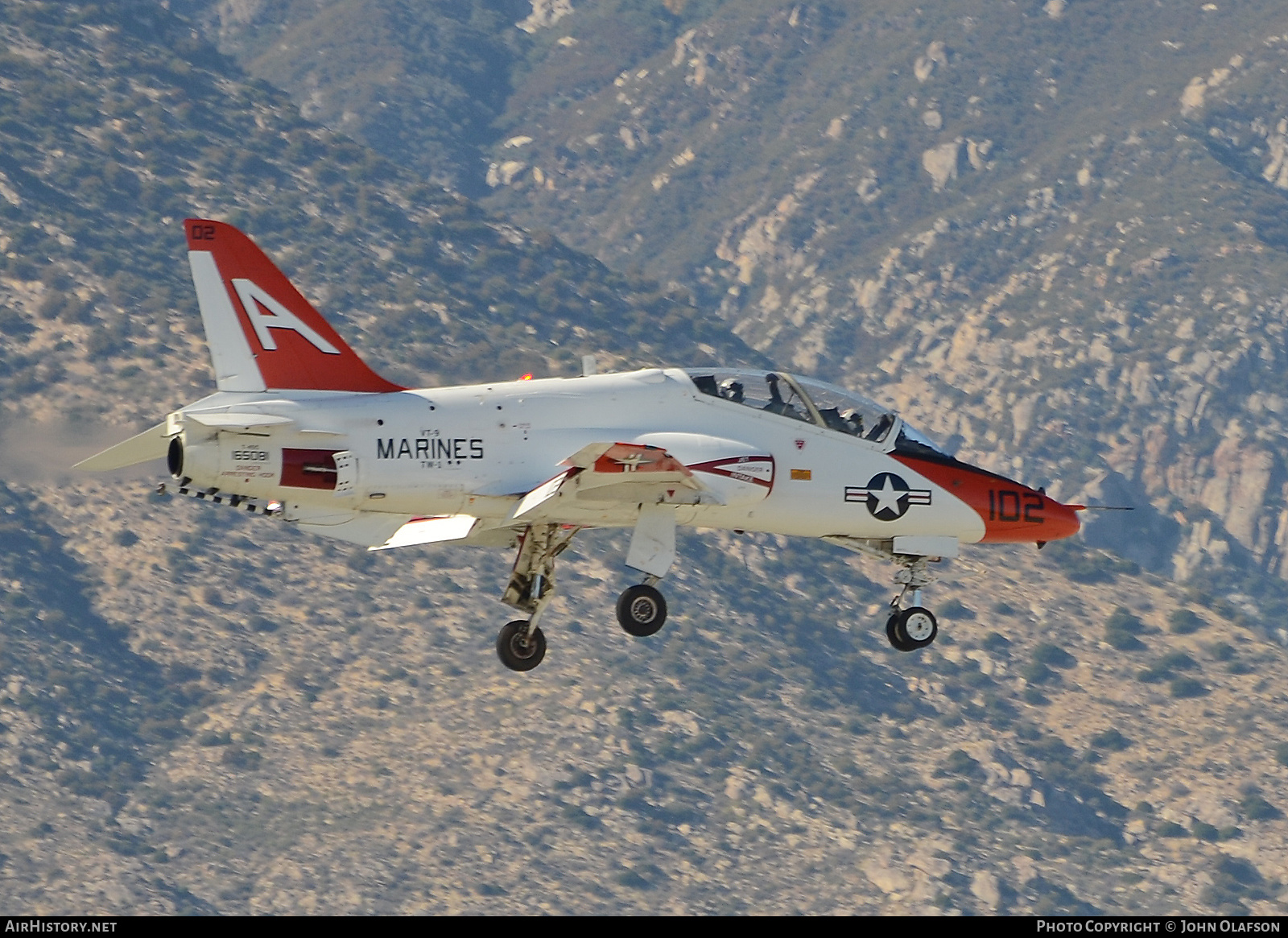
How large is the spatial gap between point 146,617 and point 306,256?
4742 cm

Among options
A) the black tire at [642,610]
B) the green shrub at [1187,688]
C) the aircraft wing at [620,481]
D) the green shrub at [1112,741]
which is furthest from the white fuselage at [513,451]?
the green shrub at [1187,688]

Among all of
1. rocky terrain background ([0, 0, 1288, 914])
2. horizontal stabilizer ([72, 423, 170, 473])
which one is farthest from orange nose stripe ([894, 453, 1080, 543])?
rocky terrain background ([0, 0, 1288, 914])

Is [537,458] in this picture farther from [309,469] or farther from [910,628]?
[910,628]

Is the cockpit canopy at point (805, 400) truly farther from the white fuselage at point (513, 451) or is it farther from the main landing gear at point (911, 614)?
the main landing gear at point (911, 614)

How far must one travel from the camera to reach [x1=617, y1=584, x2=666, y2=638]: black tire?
37.5m

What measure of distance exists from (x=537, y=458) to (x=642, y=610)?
9.70 feet

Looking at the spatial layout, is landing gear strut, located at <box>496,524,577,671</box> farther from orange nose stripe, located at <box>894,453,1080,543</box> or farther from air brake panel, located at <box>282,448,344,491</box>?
orange nose stripe, located at <box>894,453,1080,543</box>

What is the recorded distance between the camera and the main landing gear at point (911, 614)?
39844 mm

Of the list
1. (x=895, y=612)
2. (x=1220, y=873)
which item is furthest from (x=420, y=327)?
(x=895, y=612)

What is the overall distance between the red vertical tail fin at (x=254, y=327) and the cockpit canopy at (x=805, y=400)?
551 centimetres

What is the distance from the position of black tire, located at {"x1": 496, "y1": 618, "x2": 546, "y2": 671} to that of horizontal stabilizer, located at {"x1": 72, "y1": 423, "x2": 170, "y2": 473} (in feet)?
22.0

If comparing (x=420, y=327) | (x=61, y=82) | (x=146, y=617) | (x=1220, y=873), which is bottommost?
(x=1220, y=873)

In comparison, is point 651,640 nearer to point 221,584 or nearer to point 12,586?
point 221,584

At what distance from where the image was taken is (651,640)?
140625mm
